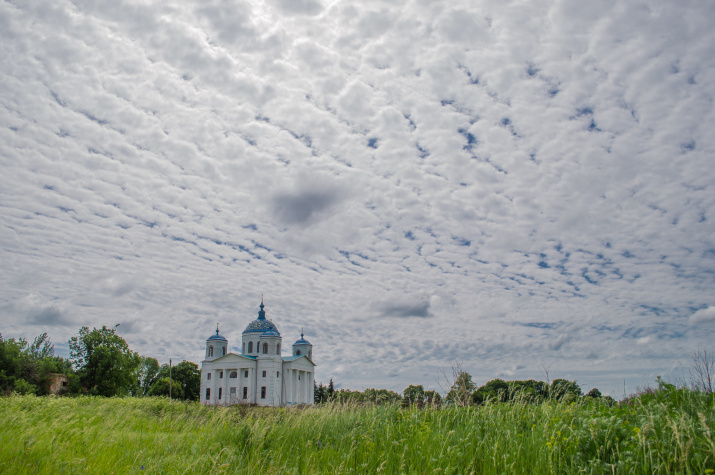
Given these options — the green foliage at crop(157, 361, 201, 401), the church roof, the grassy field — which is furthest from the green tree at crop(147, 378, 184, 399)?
the grassy field

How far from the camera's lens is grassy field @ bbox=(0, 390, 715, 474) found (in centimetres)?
454

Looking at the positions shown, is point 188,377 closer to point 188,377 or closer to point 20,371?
point 188,377

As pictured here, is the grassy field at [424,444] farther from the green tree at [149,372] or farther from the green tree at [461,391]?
the green tree at [149,372]

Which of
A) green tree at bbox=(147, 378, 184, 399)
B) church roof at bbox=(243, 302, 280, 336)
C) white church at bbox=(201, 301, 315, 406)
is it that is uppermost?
church roof at bbox=(243, 302, 280, 336)

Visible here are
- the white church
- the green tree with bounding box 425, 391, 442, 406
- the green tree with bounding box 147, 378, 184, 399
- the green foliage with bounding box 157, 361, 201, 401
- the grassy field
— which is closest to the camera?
the grassy field

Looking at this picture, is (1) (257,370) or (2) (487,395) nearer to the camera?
(2) (487,395)

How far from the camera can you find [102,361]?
44.3 metres

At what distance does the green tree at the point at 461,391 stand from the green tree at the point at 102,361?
1807 inches

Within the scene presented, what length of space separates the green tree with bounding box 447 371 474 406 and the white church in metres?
52.6

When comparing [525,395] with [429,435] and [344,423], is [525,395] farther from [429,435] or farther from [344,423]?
[344,423]

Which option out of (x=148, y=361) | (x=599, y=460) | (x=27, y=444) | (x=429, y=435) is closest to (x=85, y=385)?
(x=148, y=361)

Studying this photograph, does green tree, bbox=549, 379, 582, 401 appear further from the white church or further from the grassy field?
the white church

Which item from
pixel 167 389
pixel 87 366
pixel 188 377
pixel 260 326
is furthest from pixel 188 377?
A: pixel 87 366

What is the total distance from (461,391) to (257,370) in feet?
187
